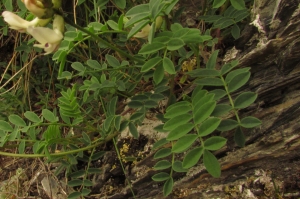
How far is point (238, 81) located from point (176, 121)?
31 cm

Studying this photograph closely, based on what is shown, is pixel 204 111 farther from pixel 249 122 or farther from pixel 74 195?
pixel 74 195

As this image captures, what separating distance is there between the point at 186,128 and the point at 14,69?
180cm

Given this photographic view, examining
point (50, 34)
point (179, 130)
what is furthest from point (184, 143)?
point (50, 34)

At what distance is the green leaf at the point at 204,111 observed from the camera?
1.30 metres

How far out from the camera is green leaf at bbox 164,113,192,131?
1.36 metres

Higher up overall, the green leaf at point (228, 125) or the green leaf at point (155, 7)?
the green leaf at point (155, 7)

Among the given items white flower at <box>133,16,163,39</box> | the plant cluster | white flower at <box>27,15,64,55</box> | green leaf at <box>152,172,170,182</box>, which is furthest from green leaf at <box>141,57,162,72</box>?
green leaf at <box>152,172,170,182</box>

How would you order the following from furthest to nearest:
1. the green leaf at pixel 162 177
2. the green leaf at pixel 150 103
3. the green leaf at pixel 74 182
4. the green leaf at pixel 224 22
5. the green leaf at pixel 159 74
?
the green leaf at pixel 74 182, the green leaf at pixel 224 22, the green leaf at pixel 150 103, the green leaf at pixel 162 177, the green leaf at pixel 159 74

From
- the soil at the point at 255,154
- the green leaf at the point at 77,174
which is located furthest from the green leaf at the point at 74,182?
the soil at the point at 255,154

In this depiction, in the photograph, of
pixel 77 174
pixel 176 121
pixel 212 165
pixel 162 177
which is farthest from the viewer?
pixel 77 174

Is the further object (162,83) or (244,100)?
(162,83)

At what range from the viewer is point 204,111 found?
1.31m

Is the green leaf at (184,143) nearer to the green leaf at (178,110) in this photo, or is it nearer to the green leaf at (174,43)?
the green leaf at (178,110)

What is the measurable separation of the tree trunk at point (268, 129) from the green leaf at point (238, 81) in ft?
0.84
